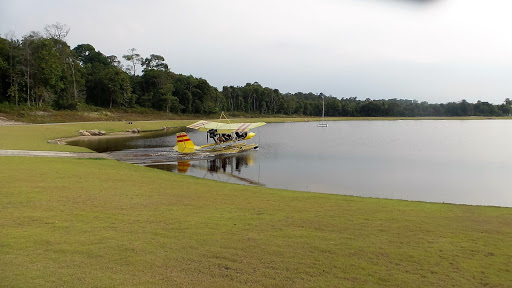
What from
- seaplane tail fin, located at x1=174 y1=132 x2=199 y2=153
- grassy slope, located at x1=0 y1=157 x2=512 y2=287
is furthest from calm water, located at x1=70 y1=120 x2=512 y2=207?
grassy slope, located at x1=0 y1=157 x2=512 y2=287

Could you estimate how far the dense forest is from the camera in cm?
6078

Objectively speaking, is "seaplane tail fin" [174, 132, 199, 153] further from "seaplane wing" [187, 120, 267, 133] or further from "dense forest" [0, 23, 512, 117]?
"dense forest" [0, 23, 512, 117]

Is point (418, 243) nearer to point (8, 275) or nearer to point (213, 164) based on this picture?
point (8, 275)

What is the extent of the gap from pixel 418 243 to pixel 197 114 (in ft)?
300

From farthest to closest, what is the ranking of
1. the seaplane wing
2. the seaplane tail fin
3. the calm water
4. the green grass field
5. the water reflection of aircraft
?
the seaplane wing → the seaplane tail fin → the water reflection of aircraft → the calm water → the green grass field

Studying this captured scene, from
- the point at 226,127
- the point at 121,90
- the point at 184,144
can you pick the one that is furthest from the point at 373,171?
the point at 121,90

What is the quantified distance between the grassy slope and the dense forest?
60960 millimetres

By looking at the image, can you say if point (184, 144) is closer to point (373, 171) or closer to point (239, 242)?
point (373, 171)

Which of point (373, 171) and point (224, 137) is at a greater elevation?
point (224, 137)

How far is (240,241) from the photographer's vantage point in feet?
21.1

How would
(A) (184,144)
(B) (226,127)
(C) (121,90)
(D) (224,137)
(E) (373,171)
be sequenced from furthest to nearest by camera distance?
(C) (121,90), (B) (226,127), (D) (224,137), (A) (184,144), (E) (373,171)

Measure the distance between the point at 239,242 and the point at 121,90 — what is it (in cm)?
8164

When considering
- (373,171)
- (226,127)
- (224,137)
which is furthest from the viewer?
(226,127)

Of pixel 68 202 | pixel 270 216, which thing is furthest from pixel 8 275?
pixel 270 216
